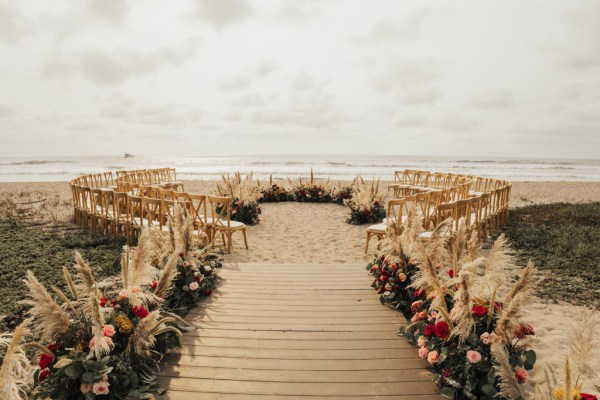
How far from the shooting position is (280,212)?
13.5 m

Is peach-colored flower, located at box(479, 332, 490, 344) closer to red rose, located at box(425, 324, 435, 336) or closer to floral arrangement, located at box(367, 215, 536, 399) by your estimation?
floral arrangement, located at box(367, 215, 536, 399)

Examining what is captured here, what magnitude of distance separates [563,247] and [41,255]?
10634mm

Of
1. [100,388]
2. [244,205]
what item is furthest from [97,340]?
[244,205]

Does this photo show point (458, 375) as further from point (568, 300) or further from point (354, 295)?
point (568, 300)

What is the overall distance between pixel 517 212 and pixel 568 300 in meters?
8.02

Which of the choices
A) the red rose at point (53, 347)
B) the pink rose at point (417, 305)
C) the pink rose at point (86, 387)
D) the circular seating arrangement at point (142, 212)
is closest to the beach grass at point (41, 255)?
the circular seating arrangement at point (142, 212)

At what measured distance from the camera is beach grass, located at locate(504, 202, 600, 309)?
6.09m

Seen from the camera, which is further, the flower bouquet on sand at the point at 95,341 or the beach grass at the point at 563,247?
the beach grass at the point at 563,247

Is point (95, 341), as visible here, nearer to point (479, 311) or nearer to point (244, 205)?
point (479, 311)

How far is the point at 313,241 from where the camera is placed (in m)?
9.37

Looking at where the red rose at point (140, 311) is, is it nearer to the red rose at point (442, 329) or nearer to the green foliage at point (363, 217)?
the red rose at point (442, 329)

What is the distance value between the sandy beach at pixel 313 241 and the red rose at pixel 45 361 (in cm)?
381

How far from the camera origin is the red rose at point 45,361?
2.82m

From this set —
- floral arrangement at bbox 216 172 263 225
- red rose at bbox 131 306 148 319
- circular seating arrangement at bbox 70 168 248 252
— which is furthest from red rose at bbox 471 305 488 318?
floral arrangement at bbox 216 172 263 225
